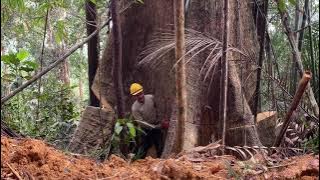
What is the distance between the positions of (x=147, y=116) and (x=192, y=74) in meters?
1.37

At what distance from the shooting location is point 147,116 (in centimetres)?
688

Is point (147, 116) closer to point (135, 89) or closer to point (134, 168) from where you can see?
point (135, 89)

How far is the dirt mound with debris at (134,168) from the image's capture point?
3229mm

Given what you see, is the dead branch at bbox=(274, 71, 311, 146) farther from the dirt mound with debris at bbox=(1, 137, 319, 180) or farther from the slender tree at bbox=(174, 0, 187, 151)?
the slender tree at bbox=(174, 0, 187, 151)

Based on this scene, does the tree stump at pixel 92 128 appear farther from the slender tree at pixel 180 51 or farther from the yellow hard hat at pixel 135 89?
the slender tree at pixel 180 51

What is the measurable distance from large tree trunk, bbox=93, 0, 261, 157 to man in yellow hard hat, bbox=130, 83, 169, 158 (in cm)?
12

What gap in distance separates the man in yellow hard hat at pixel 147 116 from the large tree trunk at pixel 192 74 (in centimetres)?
12

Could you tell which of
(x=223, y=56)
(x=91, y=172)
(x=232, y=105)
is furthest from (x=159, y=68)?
(x=91, y=172)

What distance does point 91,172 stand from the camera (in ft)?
11.4

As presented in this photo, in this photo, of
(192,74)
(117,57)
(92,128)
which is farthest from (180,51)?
(92,128)

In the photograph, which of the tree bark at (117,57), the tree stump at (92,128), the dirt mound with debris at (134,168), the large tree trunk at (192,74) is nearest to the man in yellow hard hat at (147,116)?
the large tree trunk at (192,74)

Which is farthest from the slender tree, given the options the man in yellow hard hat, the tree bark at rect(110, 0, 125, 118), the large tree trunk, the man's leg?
the man's leg

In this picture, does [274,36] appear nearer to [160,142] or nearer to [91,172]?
[160,142]

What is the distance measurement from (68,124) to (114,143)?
3.95 meters
